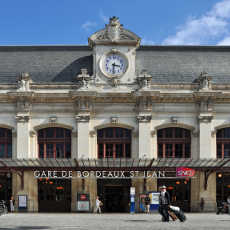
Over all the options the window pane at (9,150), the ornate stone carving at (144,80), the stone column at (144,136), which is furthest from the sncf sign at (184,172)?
the window pane at (9,150)

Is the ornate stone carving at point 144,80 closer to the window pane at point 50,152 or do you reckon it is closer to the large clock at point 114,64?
the large clock at point 114,64

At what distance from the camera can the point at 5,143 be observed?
4203 centimetres

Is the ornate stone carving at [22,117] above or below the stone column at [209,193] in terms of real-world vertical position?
above

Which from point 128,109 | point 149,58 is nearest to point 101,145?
point 128,109

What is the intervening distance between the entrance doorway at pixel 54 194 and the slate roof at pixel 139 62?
9.09 metres

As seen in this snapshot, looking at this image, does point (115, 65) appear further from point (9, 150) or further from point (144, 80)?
point (9, 150)

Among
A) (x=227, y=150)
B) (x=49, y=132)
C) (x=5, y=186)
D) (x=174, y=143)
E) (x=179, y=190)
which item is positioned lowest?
(x=179, y=190)

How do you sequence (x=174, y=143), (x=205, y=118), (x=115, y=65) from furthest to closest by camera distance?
(x=115, y=65)
(x=174, y=143)
(x=205, y=118)

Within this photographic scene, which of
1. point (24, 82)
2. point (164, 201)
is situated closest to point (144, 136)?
point (24, 82)

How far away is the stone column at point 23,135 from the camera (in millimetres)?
40875

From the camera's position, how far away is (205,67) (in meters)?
44.2

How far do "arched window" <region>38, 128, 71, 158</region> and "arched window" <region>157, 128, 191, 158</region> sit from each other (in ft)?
26.6

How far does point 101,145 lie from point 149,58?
9489 millimetres

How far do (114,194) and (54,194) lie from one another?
5332 mm
